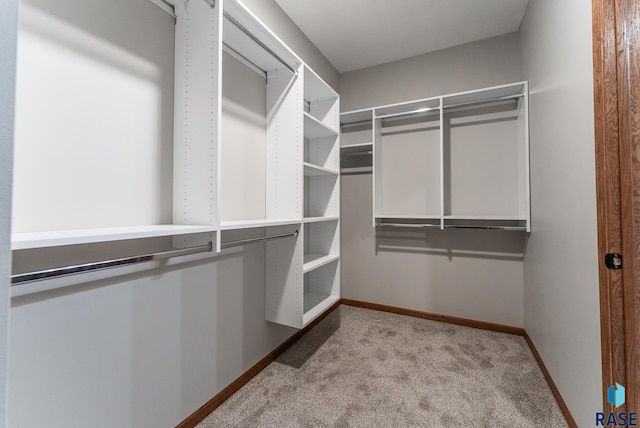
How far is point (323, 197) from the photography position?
2.51 meters

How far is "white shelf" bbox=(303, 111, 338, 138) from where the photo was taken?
6.80ft

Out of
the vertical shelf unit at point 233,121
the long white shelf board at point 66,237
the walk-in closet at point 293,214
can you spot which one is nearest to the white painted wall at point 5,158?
the walk-in closet at point 293,214

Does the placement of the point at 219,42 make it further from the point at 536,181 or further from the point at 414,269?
the point at 414,269

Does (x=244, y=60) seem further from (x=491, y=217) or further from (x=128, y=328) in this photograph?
(x=491, y=217)

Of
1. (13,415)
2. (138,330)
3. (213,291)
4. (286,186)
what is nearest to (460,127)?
(286,186)

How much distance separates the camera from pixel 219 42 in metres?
1.26

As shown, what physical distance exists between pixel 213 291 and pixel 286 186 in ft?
2.66

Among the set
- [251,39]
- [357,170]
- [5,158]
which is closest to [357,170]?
[357,170]

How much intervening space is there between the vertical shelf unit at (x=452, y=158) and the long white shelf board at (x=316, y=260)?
0.72 m

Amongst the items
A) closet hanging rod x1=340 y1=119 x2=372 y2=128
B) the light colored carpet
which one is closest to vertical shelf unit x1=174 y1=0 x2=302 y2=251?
the light colored carpet

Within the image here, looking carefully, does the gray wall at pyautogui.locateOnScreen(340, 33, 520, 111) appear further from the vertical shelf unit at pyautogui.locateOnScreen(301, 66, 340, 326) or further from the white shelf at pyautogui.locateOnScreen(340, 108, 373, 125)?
the vertical shelf unit at pyautogui.locateOnScreen(301, 66, 340, 326)

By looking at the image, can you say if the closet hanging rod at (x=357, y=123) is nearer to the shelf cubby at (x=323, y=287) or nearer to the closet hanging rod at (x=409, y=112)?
the closet hanging rod at (x=409, y=112)

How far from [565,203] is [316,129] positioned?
170 centimetres

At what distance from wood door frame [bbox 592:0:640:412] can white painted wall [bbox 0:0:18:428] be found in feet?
5.67
